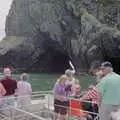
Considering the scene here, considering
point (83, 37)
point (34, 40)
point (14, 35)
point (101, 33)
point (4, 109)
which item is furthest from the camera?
point (14, 35)

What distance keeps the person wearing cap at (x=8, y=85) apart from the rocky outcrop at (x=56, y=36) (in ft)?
161

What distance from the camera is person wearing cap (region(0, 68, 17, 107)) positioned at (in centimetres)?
918

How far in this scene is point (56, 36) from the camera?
69.1m

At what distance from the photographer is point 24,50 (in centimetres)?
7600

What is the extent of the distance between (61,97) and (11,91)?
1377 mm

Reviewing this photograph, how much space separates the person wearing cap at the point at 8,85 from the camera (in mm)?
9180

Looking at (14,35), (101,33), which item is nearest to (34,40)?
(14,35)

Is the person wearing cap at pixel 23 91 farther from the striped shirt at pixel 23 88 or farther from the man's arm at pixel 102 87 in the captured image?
the man's arm at pixel 102 87

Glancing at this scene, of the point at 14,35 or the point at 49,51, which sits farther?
the point at 14,35

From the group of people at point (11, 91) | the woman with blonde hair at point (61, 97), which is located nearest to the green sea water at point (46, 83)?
the group of people at point (11, 91)

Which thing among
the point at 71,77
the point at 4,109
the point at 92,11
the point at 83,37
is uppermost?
the point at 92,11

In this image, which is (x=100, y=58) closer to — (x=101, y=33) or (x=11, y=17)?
(x=101, y=33)

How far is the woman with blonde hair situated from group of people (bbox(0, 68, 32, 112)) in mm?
700

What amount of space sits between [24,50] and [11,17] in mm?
13024
